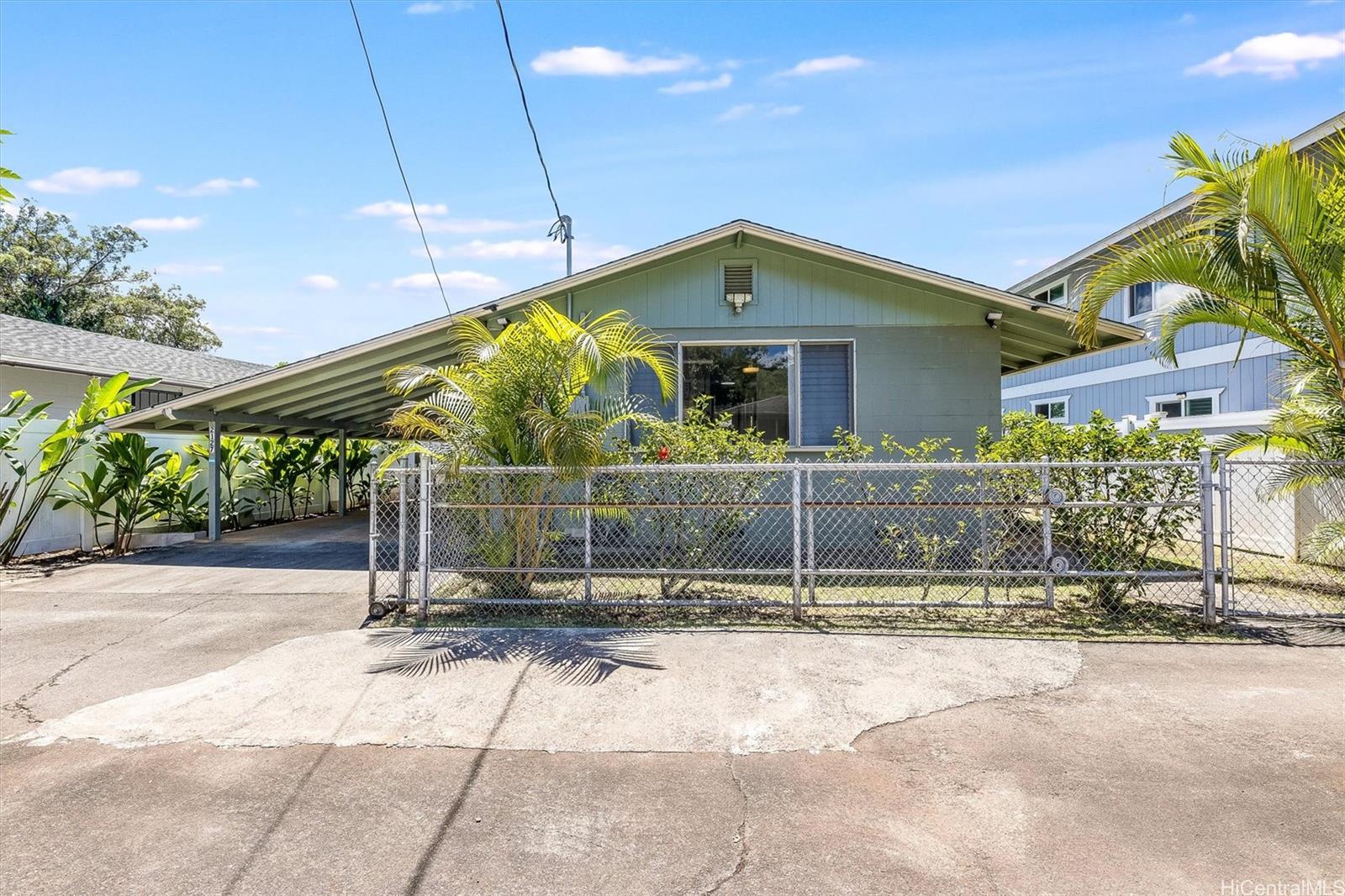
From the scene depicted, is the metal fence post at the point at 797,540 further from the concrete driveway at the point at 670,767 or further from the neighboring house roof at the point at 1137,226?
the neighboring house roof at the point at 1137,226

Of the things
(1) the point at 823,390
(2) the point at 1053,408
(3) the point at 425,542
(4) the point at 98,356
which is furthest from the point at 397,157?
(2) the point at 1053,408

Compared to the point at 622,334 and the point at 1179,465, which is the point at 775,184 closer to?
the point at 622,334

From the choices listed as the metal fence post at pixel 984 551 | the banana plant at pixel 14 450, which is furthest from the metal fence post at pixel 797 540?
the banana plant at pixel 14 450

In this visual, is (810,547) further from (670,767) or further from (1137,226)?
(1137,226)

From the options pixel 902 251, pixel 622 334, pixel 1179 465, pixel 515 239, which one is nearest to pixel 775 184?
pixel 902 251

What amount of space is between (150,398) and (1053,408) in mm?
21064

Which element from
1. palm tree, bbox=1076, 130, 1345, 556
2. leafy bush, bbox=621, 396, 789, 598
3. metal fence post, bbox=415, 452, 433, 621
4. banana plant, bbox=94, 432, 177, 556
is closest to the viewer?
palm tree, bbox=1076, 130, 1345, 556

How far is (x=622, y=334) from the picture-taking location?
6.98m

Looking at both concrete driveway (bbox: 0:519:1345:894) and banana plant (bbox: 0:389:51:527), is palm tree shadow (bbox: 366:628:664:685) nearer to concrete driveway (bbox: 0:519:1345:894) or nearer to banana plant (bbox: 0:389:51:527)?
concrete driveway (bbox: 0:519:1345:894)

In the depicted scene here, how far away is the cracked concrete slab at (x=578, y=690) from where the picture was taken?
3879 mm

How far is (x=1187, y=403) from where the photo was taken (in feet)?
41.0

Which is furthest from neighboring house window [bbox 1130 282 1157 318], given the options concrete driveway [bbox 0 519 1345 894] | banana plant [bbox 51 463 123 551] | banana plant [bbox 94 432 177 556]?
banana plant [bbox 51 463 123 551]

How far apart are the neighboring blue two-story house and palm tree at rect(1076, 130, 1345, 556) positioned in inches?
21.8

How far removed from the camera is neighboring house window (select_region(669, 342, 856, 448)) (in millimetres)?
9195
